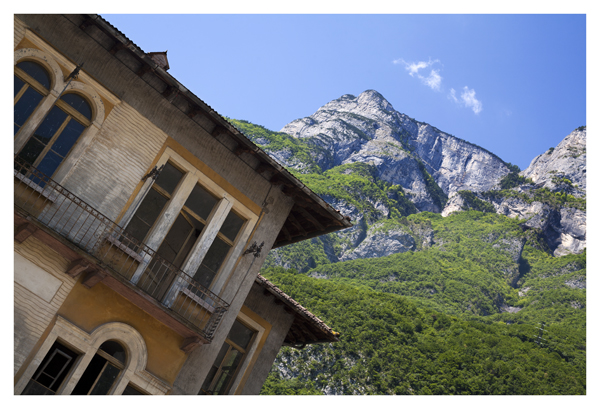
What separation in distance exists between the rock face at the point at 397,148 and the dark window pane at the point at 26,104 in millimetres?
120273

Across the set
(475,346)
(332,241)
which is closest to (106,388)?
(475,346)

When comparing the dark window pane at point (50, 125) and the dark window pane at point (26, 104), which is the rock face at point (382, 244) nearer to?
the dark window pane at point (50, 125)

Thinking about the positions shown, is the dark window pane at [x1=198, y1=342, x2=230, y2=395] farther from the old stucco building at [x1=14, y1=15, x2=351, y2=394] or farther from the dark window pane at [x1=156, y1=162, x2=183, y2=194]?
the dark window pane at [x1=156, y1=162, x2=183, y2=194]

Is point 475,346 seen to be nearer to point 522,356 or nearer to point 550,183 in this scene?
point 522,356

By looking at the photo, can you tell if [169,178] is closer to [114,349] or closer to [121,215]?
[121,215]

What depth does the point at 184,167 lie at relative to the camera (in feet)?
36.0

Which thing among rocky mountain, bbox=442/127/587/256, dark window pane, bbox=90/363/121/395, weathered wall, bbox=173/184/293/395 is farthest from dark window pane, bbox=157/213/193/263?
rocky mountain, bbox=442/127/587/256

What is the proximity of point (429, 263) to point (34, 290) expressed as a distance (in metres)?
101

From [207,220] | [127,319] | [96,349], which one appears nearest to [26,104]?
[207,220]

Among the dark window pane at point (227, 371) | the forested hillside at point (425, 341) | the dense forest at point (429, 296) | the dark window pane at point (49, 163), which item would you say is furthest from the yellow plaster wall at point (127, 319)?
the forested hillside at point (425, 341)

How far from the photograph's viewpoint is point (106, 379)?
9258mm

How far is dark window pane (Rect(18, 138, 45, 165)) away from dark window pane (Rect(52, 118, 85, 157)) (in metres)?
0.26

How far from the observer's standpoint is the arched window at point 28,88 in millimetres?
9055

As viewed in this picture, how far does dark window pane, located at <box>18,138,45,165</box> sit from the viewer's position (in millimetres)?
9000
